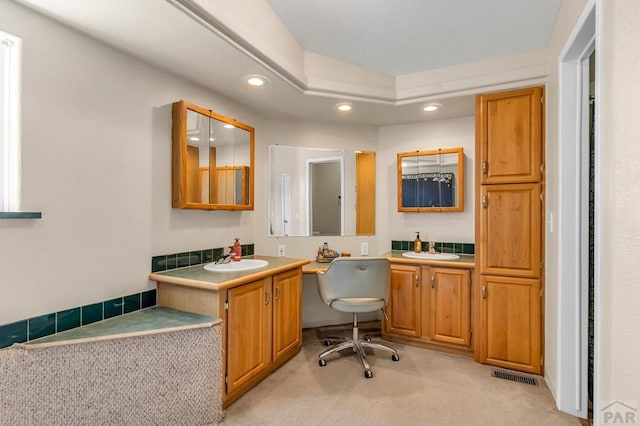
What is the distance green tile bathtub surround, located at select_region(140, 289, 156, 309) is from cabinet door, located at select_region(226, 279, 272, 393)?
577 millimetres

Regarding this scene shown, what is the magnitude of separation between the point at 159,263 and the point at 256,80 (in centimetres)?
147

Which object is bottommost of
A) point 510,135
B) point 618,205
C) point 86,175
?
point 618,205

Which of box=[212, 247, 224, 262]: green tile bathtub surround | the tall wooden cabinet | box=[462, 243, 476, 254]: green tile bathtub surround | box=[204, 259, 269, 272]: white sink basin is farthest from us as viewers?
box=[462, 243, 476, 254]: green tile bathtub surround

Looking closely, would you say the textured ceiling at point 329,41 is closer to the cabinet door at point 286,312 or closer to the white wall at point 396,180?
the white wall at point 396,180

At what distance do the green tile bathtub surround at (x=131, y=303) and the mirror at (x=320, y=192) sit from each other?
1424 millimetres

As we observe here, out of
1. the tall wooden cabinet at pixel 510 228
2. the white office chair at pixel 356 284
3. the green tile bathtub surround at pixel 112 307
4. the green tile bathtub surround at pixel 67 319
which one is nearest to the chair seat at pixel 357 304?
the white office chair at pixel 356 284

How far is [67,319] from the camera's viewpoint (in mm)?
1756

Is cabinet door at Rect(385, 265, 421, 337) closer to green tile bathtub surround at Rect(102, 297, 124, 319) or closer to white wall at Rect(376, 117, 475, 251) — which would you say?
white wall at Rect(376, 117, 475, 251)

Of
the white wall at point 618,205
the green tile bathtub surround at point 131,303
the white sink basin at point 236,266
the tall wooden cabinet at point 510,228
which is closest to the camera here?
the white wall at point 618,205

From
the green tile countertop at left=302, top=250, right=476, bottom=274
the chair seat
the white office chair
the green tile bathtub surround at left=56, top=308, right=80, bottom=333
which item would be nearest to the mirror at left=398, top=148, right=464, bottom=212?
the green tile countertop at left=302, top=250, right=476, bottom=274

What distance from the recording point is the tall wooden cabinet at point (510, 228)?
8.12ft

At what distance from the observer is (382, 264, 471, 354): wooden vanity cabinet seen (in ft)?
9.29

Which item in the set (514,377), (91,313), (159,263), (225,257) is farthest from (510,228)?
(91,313)

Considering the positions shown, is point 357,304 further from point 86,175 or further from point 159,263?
point 86,175
